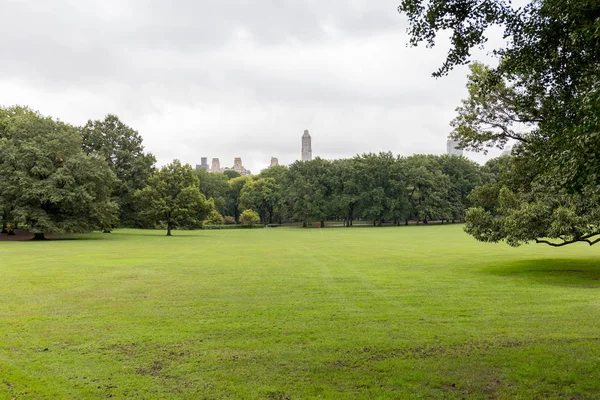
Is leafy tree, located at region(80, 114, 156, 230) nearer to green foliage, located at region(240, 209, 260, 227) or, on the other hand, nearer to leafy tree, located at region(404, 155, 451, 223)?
green foliage, located at region(240, 209, 260, 227)

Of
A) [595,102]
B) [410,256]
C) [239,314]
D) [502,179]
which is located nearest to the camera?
[595,102]

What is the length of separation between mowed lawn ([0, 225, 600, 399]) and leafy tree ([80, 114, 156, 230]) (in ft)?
167

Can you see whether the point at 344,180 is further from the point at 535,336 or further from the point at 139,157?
the point at 535,336

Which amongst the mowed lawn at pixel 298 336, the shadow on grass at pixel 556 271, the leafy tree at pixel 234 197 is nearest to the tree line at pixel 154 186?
the leafy tree at pixel 234 197

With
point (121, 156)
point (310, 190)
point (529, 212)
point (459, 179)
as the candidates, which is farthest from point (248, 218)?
point (529, 212)

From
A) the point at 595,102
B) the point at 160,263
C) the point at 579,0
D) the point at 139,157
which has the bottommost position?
the point at 160,263

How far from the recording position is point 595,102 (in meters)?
5.82

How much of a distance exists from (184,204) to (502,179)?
160 ft

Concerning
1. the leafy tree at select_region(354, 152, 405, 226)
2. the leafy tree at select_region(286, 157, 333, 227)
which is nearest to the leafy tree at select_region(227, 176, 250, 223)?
the leafy tree at select_region(286, 157, 333, 227)

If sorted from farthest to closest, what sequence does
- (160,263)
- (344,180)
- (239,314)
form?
(344,180), (160,263), (239,314)

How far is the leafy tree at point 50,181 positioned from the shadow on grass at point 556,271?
44329 millimetres

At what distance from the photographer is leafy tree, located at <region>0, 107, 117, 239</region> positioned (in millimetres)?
47625

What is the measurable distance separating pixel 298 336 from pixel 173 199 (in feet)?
185

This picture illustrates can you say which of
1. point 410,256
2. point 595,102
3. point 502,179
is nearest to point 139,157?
point 410,256
